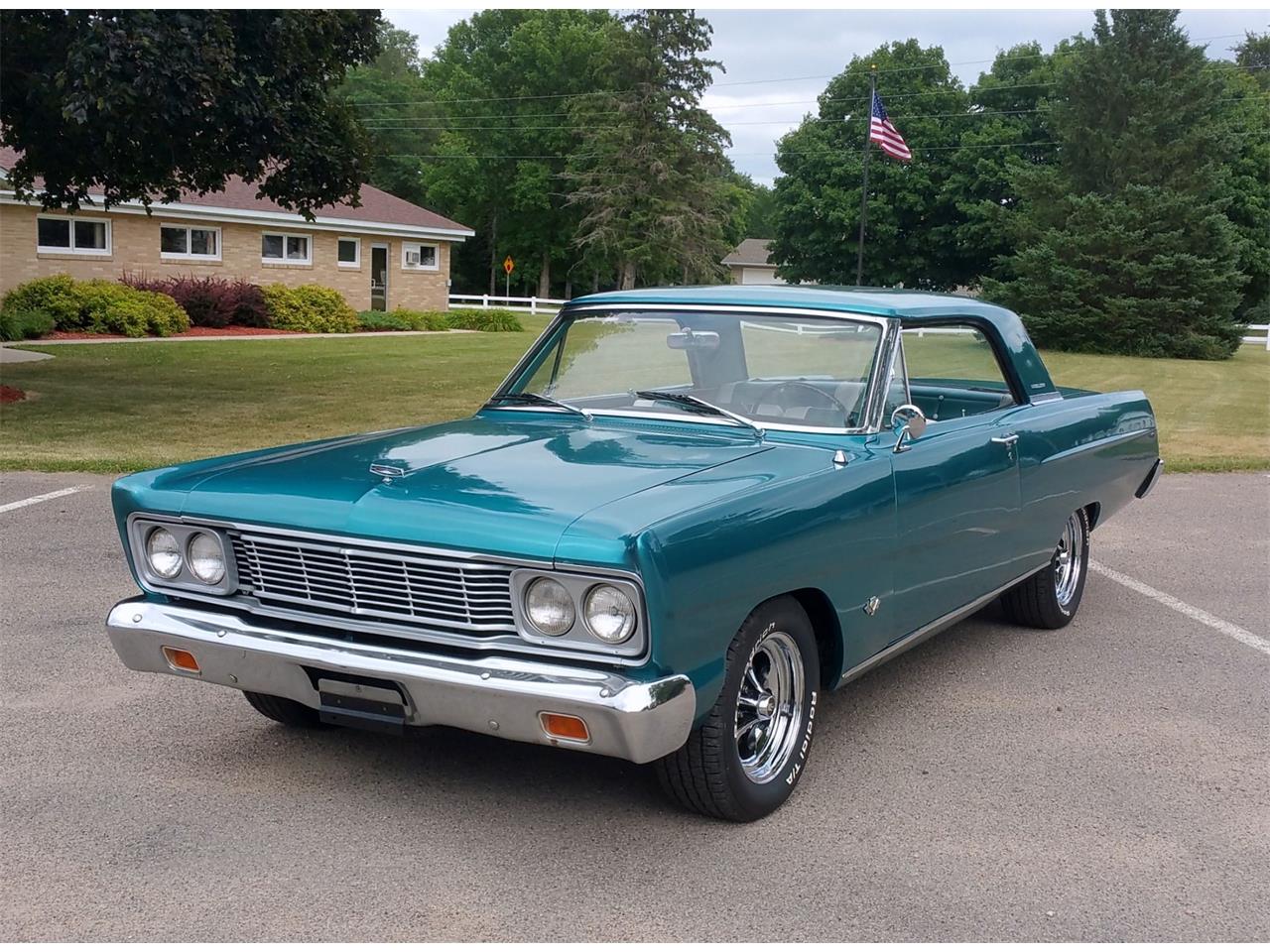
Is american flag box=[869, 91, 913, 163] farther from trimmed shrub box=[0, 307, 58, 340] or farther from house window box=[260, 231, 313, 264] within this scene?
trimmed shrub box=[0, 307, 58, 340]

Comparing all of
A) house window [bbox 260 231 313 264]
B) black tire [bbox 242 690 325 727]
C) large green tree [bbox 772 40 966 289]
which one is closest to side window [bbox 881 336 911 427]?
black tire [bbox 242 690 325 727]

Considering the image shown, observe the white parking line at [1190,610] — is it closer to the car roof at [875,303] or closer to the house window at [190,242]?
the car roof at [875,303]

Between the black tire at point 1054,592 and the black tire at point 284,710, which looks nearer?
Answer: the black tire at point 284,710

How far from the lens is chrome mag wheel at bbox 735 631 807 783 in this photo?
4066 millimetres

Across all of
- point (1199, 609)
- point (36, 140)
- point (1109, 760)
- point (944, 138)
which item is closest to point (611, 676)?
point (1109, 760)

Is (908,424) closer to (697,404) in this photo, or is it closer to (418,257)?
(697,404)

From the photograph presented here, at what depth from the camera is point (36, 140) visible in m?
13.7

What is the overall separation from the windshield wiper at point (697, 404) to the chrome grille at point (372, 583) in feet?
4.81

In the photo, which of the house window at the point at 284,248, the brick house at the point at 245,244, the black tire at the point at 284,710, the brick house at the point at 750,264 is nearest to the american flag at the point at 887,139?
the brick house at the point at 245,244

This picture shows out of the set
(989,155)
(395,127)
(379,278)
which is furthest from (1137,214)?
(395,127)

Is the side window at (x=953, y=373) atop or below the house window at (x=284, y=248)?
below

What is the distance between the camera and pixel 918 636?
4.94 m

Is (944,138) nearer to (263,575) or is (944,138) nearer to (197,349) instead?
(197,349)

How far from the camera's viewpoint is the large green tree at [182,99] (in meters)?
11.8
